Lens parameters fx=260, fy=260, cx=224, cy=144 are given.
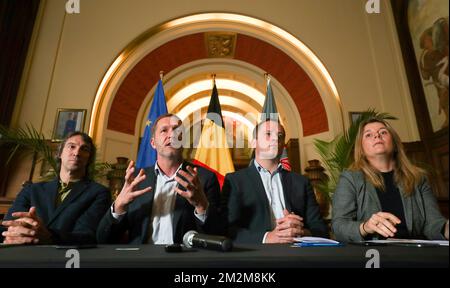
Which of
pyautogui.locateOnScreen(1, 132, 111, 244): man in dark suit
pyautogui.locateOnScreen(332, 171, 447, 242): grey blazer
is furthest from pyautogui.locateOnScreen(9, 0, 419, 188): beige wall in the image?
pyautogui.locateOnScreen(332, 171, 447, 242): grey blazer

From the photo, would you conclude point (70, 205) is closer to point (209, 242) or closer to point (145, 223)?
point (145, 223)

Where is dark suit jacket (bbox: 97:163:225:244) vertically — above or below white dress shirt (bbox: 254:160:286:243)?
below

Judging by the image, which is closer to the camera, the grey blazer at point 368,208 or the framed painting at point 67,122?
the grey blazer at point 368,208

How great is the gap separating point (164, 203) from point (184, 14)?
4354mm

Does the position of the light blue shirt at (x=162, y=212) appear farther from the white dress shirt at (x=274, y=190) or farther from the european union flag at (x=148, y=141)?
the european union flag at (x=148, y=141)

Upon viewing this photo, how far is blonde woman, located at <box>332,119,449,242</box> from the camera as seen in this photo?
133 cm

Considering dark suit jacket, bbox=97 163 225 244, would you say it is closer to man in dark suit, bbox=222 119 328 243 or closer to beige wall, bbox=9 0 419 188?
man in dark suit, bbox=222 119 328 243

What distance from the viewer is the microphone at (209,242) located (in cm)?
73

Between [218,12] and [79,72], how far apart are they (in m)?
2.74

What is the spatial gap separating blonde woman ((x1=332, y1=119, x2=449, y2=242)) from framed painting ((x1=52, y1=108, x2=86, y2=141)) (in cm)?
416

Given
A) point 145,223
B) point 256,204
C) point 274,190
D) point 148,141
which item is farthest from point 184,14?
point 145,223

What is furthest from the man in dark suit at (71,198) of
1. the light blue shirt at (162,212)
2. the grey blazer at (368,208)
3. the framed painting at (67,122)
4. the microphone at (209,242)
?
the framed painting at (67,122)

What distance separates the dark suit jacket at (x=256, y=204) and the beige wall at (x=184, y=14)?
3094 millimetres
